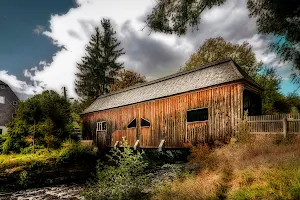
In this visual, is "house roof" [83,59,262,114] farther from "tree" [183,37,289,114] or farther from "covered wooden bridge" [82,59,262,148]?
"tree" [183,37,289,114]

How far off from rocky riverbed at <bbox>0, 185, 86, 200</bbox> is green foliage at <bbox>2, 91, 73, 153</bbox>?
471 cm

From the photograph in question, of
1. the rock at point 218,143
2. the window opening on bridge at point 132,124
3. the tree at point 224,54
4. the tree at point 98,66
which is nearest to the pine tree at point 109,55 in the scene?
the tree at point 98,66

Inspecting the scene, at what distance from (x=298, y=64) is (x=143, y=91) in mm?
13272

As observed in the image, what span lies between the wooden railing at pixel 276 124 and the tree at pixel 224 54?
1956cm

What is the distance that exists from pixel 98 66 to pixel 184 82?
2519 cm

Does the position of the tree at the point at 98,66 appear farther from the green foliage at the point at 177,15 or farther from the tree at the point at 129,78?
the green foliage at the point at 177,15

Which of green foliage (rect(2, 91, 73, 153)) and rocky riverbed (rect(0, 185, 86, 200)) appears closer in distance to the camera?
rocky riverbed (rect(0, 185, 86, 200))

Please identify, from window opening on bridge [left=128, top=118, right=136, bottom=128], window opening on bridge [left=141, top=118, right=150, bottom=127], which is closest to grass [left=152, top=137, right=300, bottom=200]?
window opening on bridge [left=141, top=118, right=150, bottom=127]

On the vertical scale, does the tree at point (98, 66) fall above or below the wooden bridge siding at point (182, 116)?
above

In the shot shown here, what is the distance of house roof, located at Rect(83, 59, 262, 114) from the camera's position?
13875 mm

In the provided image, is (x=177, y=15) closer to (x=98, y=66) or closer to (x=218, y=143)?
(x=218, y=143)

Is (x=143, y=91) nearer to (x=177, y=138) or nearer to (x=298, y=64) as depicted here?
(x=177, y=138)

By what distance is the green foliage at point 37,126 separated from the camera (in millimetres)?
14218

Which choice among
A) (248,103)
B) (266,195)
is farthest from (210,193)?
(248,103)
